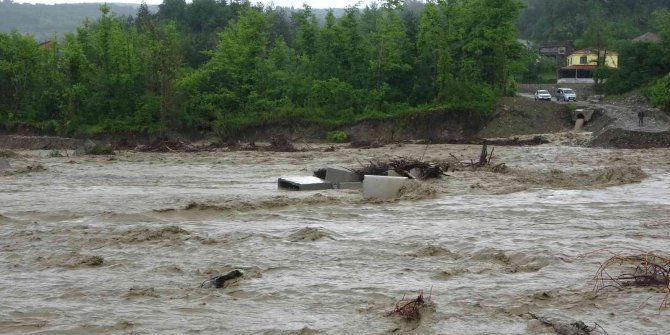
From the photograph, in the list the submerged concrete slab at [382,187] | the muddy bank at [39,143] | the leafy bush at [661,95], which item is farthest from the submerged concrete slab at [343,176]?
the leafy bush at [661,95]

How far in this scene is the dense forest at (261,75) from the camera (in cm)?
3909

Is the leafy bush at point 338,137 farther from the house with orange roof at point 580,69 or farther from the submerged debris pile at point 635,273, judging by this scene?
the house with orange roof at point 580,69

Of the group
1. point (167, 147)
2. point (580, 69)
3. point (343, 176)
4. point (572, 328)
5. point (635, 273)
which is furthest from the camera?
point (580, 69)

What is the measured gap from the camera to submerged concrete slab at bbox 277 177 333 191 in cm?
1725

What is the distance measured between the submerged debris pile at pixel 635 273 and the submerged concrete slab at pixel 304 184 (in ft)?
28.7

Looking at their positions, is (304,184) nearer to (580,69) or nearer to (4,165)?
(4,165)

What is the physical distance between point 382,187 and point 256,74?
1090 inches

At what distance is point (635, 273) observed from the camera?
27.9ft

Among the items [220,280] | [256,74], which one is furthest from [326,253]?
[256,74]

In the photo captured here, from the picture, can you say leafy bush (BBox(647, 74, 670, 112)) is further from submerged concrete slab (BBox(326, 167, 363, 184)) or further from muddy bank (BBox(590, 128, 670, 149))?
submerged concrete slab (BBox(326, 167, 363, 184))

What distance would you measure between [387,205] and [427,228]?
8.98 ft

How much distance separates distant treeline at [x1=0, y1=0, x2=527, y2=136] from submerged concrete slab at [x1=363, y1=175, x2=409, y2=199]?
22.4 m

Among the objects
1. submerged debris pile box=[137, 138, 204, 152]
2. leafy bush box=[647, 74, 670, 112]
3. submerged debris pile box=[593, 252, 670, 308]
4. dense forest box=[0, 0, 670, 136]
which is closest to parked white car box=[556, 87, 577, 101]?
dense forest box=[0, 0, 670, 136]

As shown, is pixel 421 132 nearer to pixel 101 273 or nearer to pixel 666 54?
pixel 666 54
